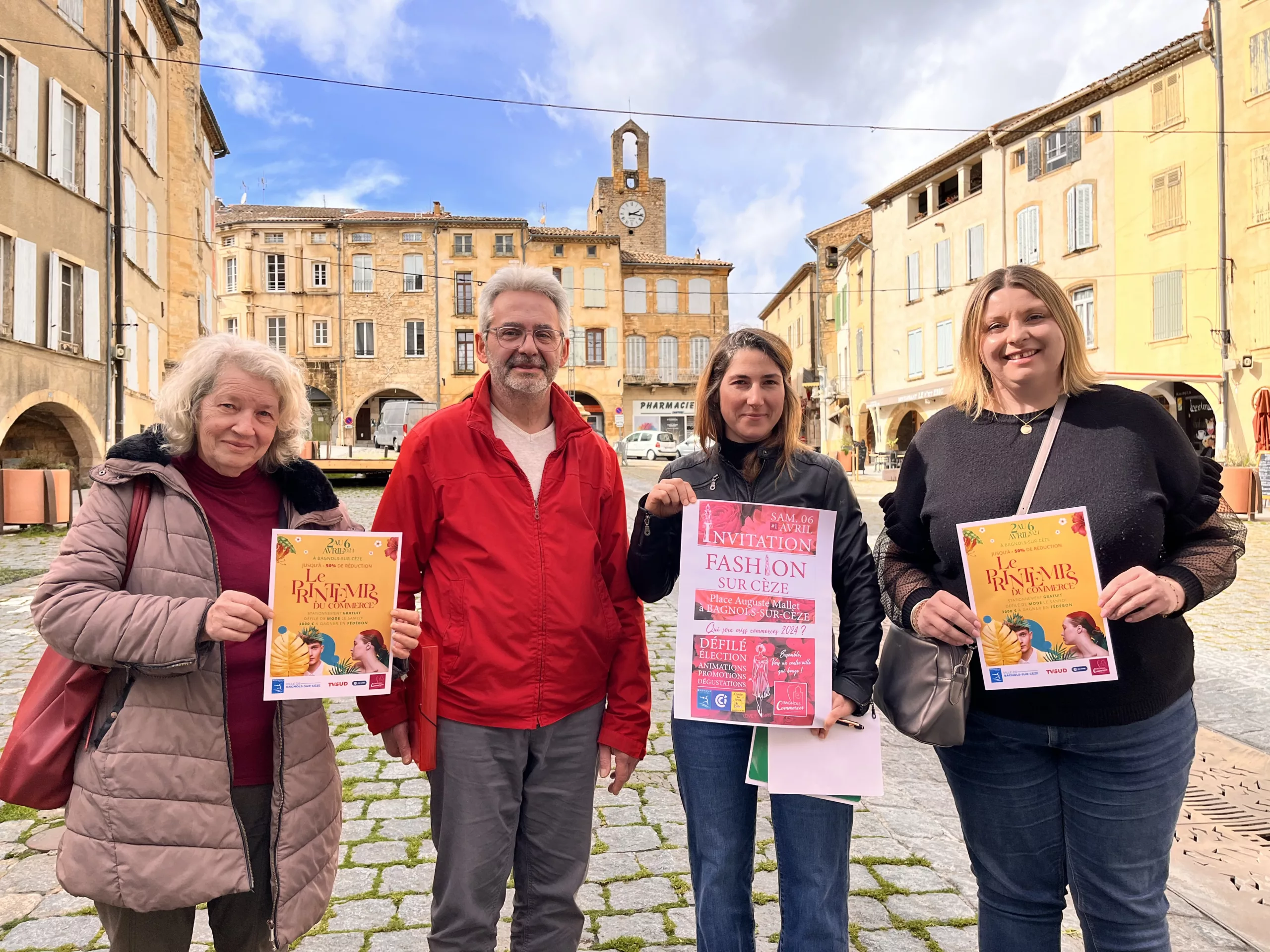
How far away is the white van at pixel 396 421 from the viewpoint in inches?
1330

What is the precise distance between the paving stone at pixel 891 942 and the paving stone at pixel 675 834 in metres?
0.92

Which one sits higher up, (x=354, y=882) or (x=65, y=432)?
(x=65, y=432)

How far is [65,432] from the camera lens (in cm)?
1762

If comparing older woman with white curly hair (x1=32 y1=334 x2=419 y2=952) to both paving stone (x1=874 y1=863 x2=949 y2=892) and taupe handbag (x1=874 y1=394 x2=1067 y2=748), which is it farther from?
paving stone (x1=874 y1=863 x2=949 y2=892)

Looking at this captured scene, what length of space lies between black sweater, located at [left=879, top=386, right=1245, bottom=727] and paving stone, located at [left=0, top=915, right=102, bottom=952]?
2785 millimetres

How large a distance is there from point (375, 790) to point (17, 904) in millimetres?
1471

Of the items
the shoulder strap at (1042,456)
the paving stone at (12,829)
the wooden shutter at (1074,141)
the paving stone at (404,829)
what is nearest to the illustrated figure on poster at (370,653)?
the shoulder strap at (1042,456)

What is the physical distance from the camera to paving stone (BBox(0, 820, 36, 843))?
11.9 ft

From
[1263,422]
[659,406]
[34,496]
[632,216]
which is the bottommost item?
[34,496]

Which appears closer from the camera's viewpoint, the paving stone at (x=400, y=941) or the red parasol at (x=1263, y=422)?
the paving stone at (x=400, y=941)

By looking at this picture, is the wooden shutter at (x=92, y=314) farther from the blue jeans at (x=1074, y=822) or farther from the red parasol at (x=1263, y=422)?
the red parasol at (x=1263, y=422)

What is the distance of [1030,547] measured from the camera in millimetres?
2023

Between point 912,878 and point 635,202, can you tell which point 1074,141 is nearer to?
point 912,878

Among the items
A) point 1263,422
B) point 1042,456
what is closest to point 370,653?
point 1042,456
